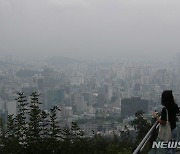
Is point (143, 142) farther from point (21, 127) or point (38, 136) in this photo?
point (21, 127)

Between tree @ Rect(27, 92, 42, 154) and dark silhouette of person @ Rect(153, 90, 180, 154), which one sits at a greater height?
dark silhouette of person @ Rect(153, 90, 180, 154)

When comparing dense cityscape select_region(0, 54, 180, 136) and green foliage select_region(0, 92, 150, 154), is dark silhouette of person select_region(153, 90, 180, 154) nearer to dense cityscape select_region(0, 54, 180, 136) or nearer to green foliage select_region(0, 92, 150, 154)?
green foliage select_region(0, 92, 150, 154)

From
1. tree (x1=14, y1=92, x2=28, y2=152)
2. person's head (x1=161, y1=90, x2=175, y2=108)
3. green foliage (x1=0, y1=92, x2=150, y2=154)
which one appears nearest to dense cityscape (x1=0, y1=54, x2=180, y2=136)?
green foliage (x1=0, y1=92, x2=150, y2=154)

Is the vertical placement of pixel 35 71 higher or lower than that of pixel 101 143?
higher

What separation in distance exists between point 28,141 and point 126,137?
25.6 ft

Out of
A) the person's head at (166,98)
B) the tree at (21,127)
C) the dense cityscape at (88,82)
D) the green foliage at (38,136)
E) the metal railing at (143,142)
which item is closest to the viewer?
the metal railing at (143,142)

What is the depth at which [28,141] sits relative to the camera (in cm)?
1072

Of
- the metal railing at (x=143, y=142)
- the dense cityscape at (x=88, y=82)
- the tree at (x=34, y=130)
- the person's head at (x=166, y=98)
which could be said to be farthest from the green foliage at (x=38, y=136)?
the dense cityscape at (x=88, y=82)

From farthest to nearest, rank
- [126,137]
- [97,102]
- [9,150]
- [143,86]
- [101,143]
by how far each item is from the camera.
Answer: [143,86]
[97,102]
[126,137]
[101,143]
[9,150]

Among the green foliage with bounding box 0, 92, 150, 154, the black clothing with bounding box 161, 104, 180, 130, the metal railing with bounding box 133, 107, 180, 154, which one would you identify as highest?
the black clothing with bounding box 161, 104, 180, 130

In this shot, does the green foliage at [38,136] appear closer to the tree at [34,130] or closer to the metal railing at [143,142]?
the tree at [34,130]

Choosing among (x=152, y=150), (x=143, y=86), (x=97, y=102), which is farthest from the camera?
(x=143, y=86)

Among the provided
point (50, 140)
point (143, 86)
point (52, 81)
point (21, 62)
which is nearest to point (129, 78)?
point (143, 86)

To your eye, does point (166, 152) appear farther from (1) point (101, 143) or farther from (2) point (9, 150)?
(1) point (101, 143)
